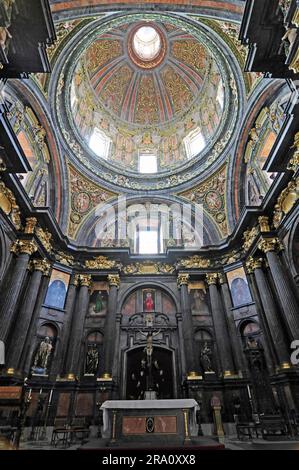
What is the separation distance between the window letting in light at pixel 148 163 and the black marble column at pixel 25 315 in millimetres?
11227

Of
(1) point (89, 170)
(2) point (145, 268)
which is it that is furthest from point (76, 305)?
(1) point (89, 170)

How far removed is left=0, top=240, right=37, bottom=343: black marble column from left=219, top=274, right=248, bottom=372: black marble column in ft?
34.9

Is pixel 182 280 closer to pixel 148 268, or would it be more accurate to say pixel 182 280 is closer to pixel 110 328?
pixel 148 268

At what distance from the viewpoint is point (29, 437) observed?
10.0 m

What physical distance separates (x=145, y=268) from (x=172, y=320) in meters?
3.70

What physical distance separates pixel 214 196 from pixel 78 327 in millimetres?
12059

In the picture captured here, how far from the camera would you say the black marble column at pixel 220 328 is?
44.3ft

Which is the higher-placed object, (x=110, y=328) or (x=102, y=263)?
(x=102, y=263)

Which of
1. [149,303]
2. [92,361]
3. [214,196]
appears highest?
[214,196]

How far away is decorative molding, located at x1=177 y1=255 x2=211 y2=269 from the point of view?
16.8 metres

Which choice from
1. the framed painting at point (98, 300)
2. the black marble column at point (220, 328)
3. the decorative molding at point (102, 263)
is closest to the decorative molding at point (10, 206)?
the decorative molding at point (102, 263)

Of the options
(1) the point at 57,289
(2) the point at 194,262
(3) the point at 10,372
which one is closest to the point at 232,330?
(2) the point at 194,262

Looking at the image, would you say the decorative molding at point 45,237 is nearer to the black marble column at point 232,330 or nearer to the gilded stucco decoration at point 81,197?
the gilded stucco decoration at point 81,197

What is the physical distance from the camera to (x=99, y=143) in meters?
20.9
